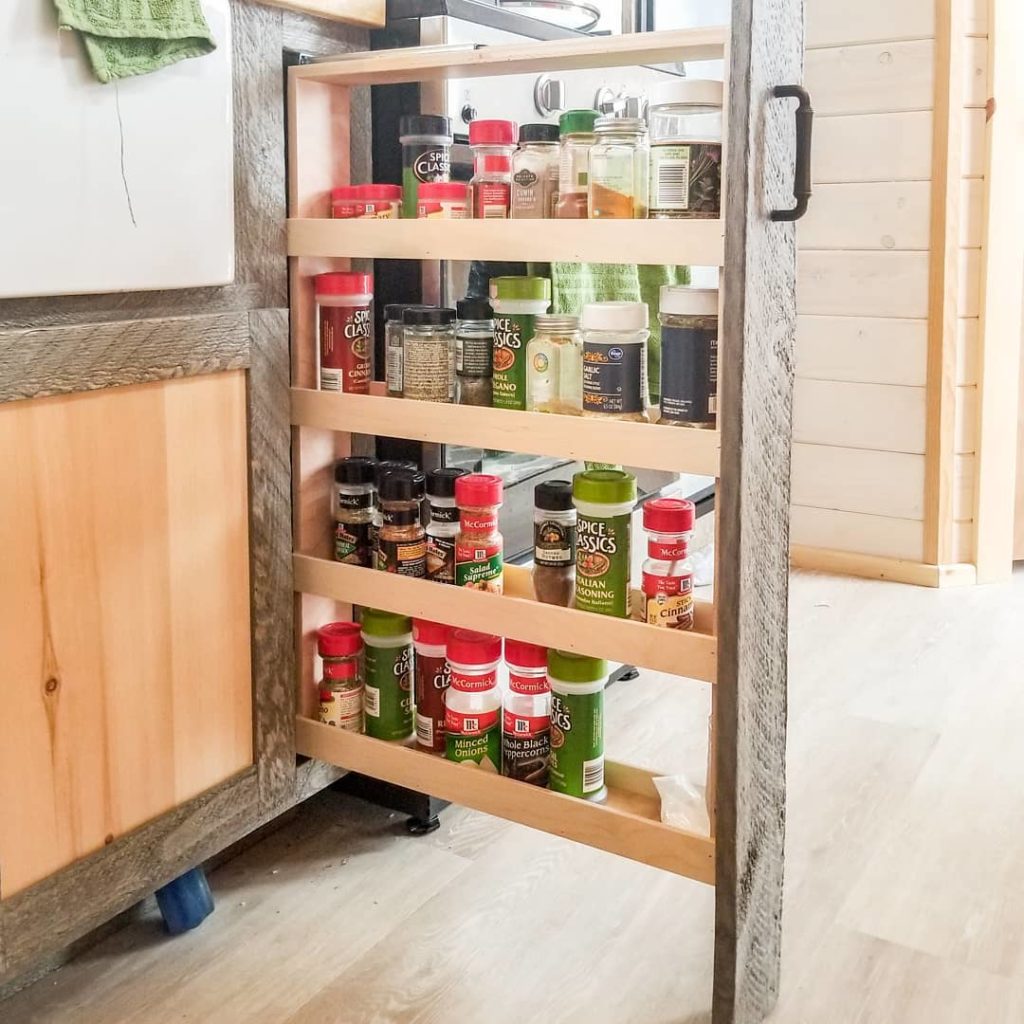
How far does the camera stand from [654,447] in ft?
3.82

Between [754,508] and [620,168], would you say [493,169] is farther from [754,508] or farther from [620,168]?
[754,508]

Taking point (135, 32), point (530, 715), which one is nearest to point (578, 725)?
point (530, 715)

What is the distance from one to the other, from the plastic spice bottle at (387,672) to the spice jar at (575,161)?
0.54 metres

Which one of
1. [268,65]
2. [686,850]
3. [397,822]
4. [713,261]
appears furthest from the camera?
[397,822]

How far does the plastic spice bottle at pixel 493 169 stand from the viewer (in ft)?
4.26

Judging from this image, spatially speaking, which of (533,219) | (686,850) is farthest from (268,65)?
(686,850)

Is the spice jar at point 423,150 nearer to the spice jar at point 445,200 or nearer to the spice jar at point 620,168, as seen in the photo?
the spice jar at point 445,200

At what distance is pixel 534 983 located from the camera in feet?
4.28

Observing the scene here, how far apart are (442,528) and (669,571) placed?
308 mm

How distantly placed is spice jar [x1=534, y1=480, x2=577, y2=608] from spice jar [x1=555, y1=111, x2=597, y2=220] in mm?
310

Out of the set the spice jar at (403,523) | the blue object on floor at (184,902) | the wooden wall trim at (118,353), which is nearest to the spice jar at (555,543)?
the spice jar at (403,523)

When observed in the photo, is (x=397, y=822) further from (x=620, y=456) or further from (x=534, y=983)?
(x=620, y=456)

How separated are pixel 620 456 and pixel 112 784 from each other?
0.63 metres

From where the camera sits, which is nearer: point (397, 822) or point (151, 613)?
point (151, 613)
